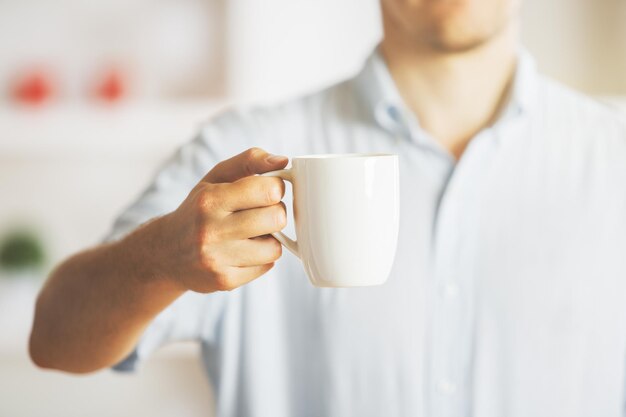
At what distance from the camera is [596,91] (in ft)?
5.54

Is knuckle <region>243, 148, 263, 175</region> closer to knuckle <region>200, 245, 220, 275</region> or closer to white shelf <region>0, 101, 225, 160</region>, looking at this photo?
knuckle <region>200, 245, 220, 275</region>

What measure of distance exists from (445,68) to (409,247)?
199 millimetres

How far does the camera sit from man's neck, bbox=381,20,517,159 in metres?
0.90

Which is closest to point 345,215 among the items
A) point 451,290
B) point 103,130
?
point 451,290

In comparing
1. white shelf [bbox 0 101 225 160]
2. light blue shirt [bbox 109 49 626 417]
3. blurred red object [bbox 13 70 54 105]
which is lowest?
light blue shirt [bbox 109 49 626 417]

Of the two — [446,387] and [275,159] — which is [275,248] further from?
[446,387]

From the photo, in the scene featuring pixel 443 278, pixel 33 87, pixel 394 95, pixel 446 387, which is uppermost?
pixel 33 87

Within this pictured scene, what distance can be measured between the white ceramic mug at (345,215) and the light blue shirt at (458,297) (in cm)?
27

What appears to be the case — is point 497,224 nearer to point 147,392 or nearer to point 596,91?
point 596,91

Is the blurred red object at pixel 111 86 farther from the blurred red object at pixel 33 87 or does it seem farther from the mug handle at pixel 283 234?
the mug handle at pixel 283 234

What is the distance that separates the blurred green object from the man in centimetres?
92

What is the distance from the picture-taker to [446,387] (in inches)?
31.8

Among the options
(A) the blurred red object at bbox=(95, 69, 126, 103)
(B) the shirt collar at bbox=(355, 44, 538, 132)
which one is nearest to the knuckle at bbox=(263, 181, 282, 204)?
(B) the shirt collar at bbox=(355, 44, 538, 132)

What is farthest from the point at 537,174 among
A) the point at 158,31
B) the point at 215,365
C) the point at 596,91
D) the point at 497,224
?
the point at 158,31
